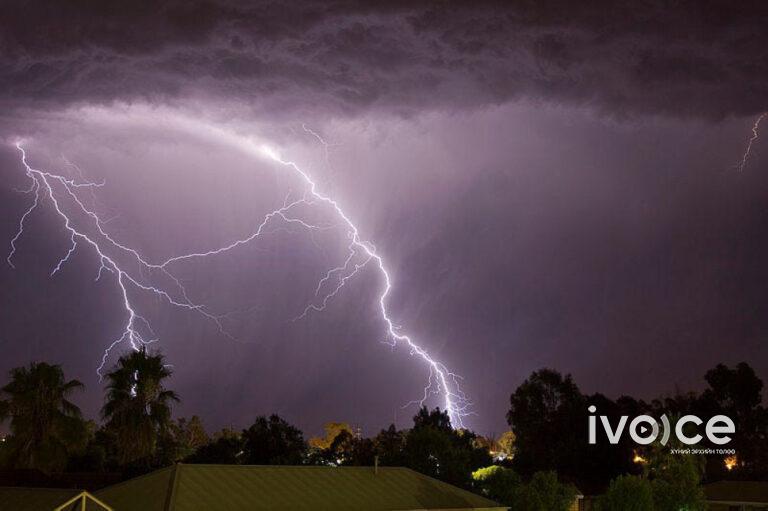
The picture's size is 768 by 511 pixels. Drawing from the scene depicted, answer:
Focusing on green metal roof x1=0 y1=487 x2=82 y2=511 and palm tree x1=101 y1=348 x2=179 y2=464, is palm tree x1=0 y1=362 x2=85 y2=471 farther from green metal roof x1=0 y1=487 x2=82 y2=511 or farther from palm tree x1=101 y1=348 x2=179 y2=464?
green metal roof x1=0 y1=487 x2=82 y2=511

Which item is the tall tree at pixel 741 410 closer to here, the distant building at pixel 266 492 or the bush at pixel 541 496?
the bush at pixel 541 496

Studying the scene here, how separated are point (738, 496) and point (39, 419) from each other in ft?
115

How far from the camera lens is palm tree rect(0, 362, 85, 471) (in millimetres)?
26922

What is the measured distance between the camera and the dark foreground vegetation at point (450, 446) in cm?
2730

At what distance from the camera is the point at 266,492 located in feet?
75.4

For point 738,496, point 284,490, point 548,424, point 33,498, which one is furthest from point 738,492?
point 33,498

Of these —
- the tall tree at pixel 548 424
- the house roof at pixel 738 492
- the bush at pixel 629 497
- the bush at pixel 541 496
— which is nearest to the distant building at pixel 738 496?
the house roof at pixel 738 492

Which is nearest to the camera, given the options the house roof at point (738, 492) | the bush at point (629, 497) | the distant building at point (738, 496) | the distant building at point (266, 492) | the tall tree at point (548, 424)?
the distant building at point (266, 492)

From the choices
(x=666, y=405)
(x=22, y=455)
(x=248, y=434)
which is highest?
(x=666, y=405)

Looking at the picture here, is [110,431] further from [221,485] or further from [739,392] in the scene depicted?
[739,392]

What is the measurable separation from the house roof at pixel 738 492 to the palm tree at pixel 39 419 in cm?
3342

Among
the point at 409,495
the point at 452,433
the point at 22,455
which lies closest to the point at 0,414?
the point at 22,455

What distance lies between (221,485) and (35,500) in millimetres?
4892

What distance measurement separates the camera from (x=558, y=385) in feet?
214
